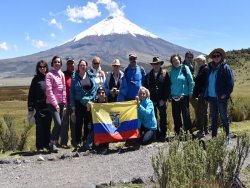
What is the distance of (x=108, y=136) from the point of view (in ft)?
33.0

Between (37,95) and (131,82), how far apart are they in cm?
209

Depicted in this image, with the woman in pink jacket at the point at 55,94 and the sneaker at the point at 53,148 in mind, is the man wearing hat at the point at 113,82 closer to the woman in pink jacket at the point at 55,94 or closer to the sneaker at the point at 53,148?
the woman in pink jacket at the point at 55,94

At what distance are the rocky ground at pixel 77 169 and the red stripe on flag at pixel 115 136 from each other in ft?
1.08

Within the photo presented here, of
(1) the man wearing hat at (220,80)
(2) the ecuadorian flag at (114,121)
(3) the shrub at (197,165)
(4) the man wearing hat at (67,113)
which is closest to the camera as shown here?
(3) the shrub at (197,165)

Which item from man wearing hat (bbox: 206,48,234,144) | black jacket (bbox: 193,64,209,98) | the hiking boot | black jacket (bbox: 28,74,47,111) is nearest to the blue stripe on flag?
the hiking boot

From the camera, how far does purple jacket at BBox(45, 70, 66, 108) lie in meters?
9.84

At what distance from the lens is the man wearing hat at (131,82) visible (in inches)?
404

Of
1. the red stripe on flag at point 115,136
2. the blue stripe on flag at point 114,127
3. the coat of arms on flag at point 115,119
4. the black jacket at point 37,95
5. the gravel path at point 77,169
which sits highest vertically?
the black jacket at point 37,95

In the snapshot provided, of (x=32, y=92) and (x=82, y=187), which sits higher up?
(x=32, y=92)

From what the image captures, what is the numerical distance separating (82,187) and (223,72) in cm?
403

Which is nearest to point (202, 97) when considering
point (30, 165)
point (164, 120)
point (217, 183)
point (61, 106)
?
point (164, 120)

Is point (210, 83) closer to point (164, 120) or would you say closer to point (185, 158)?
point (164, 120)

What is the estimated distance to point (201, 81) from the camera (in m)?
10.6

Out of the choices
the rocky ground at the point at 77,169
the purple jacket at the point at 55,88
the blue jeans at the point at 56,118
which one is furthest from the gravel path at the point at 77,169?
the purple jacket at the point at 55,88
